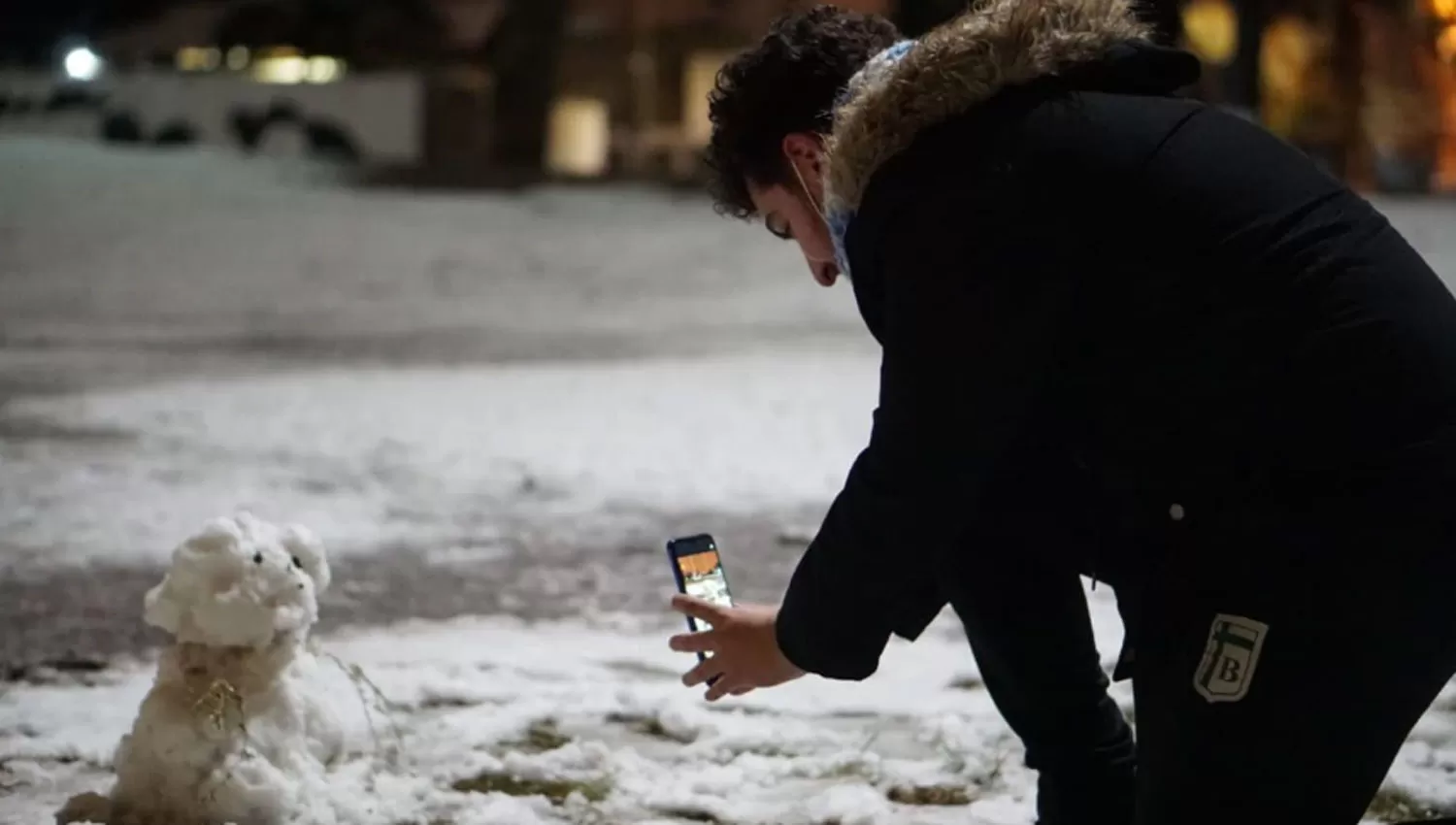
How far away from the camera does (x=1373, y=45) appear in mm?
19469

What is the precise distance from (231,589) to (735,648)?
2.35 feet

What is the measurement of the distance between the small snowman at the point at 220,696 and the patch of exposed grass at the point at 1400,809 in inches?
60.9

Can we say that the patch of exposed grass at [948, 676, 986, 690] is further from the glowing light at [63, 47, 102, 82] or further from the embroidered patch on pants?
the glowing light at [63, 47, 102, 82]

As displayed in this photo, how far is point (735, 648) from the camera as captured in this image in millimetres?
2049

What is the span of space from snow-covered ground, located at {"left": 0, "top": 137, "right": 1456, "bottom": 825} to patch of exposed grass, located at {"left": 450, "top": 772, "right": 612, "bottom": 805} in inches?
0.9

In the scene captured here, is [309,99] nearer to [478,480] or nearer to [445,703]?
[478,480]

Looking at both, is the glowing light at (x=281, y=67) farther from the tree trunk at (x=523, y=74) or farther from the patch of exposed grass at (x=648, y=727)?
the patch of exposed grass at (x=648, y=727)

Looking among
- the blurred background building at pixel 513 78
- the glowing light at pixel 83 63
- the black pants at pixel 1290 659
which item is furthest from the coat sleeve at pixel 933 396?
the glowing light at pixel 83 63

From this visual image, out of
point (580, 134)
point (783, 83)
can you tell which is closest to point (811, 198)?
point (783, 83)

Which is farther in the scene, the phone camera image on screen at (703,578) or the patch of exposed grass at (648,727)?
the patch of exposed grass at (648,727)

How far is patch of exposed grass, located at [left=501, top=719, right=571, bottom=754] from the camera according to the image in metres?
2.85

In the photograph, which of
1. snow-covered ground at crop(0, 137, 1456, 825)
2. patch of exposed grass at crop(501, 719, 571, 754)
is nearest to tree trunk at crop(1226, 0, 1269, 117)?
snow-covered ground at crop(0, 137, 1456, 825)

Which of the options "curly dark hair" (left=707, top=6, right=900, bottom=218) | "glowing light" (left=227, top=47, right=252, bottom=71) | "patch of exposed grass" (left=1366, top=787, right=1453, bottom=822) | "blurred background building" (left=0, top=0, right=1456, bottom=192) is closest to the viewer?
"curly dark hair" (left=707, top=6, right=900, bottom=218)

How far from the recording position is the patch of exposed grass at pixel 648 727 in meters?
2.94
